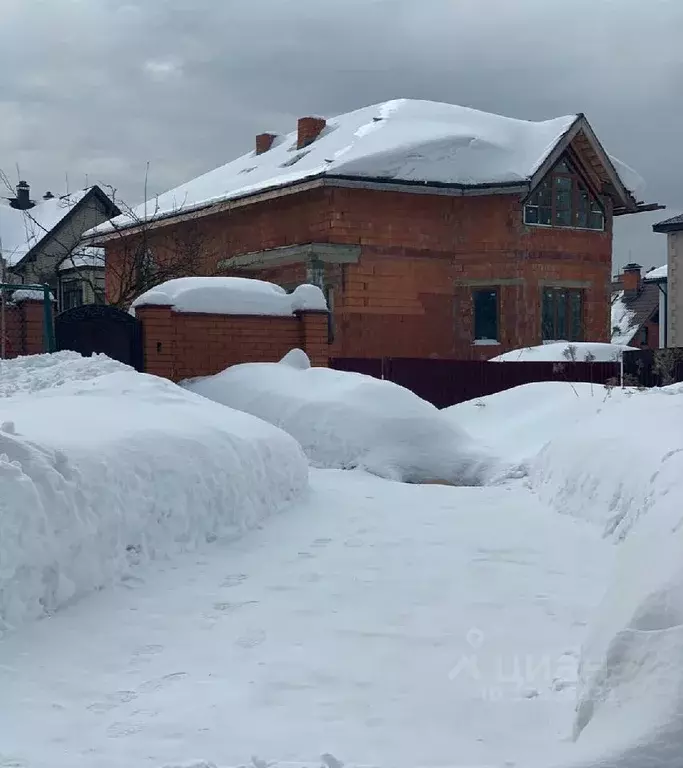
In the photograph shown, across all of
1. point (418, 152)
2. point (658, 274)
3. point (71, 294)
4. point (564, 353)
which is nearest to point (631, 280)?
point (658, 274)

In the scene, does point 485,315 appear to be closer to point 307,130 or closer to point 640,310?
point 307,130

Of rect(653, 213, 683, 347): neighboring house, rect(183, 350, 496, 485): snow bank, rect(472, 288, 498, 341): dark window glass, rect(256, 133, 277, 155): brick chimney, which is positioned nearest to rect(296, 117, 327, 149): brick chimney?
rect(256, 133, 277, 155): brick chimney

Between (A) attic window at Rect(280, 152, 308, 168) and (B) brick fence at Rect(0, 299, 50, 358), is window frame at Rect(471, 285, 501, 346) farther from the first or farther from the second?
(B) brick fence at Rect(0, 299, 50, 358)

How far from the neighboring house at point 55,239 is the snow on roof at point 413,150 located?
689 centimetres

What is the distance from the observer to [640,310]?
1524 inches

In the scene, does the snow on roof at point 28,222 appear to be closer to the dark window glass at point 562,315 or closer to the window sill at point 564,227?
the window sill at point 564,227

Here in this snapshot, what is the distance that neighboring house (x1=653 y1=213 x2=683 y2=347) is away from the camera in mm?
28719

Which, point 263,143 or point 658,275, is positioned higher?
point 263,143

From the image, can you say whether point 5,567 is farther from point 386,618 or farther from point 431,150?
point 431,150

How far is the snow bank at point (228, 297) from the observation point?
10.9 meters

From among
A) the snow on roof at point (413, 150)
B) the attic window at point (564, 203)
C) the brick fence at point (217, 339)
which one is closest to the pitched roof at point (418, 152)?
the snow on roof at point (413, 150)

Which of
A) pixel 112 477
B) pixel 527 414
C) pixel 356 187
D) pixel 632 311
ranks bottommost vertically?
pixel 527 414

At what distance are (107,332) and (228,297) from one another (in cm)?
163

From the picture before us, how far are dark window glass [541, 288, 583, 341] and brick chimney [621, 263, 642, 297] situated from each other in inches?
860
